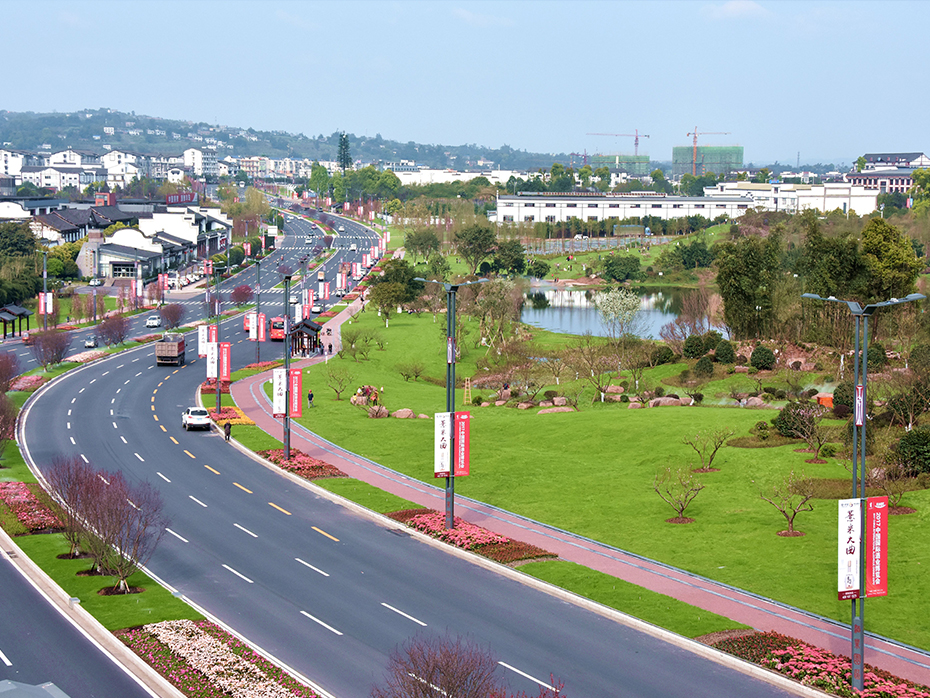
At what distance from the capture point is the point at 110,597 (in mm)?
31672

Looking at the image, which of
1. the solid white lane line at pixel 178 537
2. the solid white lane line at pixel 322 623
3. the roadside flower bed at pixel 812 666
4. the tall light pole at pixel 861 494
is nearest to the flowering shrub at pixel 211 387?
the solid white lane line at pixel 178 537

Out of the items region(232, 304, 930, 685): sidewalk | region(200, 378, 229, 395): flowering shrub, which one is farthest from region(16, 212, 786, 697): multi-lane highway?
region(200, 378, 229, 395): flowering shrub

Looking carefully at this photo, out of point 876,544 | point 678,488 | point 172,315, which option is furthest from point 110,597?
point 172,315

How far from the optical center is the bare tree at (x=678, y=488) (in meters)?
39.9

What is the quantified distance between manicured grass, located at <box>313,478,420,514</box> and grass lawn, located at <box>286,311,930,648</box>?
314 cm

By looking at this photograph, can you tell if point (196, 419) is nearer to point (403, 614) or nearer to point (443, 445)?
point (443, 445)

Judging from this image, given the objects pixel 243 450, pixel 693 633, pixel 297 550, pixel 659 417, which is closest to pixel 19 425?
pixel 243 450

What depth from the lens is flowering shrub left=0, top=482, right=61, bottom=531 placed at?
38.9 metres

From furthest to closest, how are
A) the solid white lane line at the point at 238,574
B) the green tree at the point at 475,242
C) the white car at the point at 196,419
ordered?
the green tree at the point at 475,242, the white car at the point at 196,419, the solid white lane line at the point at 238,574

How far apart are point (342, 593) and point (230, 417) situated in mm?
30591

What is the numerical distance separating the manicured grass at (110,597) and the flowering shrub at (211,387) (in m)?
33.1

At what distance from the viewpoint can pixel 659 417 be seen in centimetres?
5481

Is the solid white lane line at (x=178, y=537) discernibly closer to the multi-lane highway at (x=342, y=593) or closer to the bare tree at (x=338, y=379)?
the multi-lane highway at (x=342, y=593)

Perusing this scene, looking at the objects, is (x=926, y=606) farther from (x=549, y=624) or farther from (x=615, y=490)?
(x=615, y=490)
